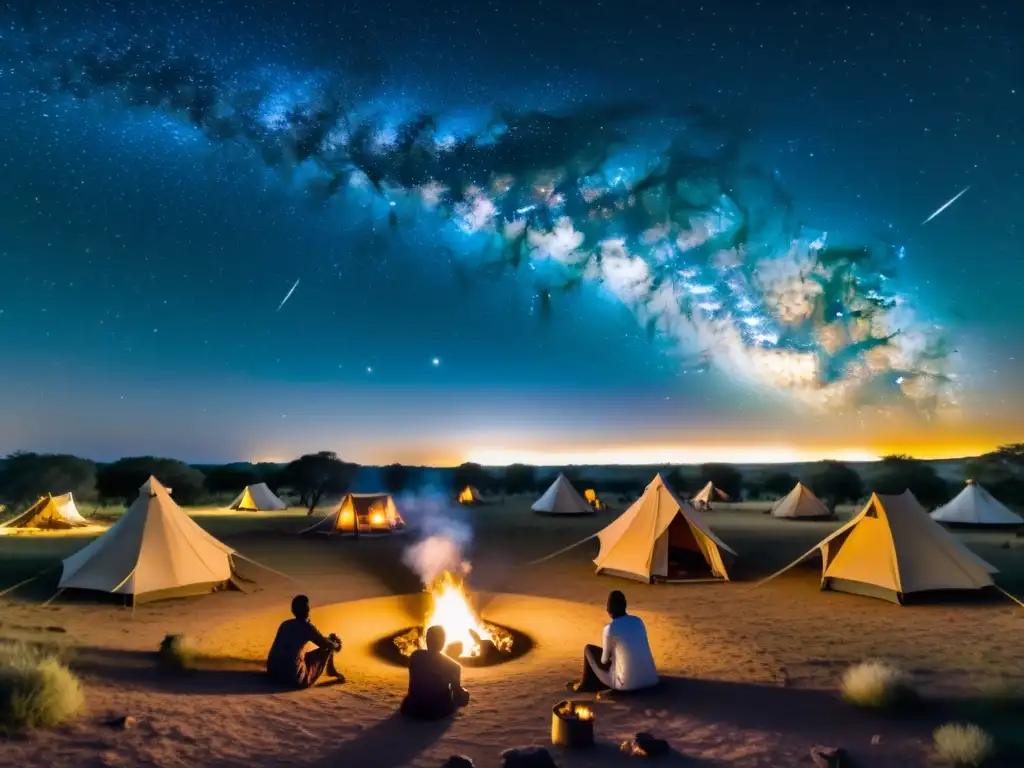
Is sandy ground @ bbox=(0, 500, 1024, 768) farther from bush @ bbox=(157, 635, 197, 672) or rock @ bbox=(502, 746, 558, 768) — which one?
rock @ bbox=(502, 746, 558, 768)

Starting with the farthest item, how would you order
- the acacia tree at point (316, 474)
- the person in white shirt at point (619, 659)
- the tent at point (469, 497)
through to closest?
the acacia tree at point (316, 474) → the tent at point (469, 497) → the person in white shirt at point (619, 659)

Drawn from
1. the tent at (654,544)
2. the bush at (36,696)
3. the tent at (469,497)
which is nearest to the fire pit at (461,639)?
the bush at (36,696)

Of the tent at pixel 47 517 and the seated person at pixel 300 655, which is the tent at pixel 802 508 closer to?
the seated person at pixel 300 655

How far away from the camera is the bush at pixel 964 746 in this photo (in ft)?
18.9

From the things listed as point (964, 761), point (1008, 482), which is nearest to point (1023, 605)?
point (964, 761)

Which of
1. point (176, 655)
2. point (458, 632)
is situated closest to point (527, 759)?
point (458, 632)

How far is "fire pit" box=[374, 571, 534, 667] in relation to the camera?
30.9 feet

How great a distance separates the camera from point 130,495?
47031 mm

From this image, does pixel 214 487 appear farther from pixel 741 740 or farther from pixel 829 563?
pixel 741 740

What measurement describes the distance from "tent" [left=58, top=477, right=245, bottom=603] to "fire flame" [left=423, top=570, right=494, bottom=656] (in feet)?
18.1

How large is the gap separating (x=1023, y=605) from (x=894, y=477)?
44.7 m

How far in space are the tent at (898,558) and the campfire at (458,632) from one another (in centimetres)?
671

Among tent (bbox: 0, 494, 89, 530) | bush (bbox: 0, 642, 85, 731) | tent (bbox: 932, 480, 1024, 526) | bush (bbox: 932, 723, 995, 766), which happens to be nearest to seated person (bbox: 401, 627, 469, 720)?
bush (bbox: 0, 642, 85, 731)

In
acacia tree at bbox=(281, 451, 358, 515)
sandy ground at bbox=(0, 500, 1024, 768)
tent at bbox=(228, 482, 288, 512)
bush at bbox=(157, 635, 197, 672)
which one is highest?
acacia tree at bbox=(281, 451, 358, 515)
